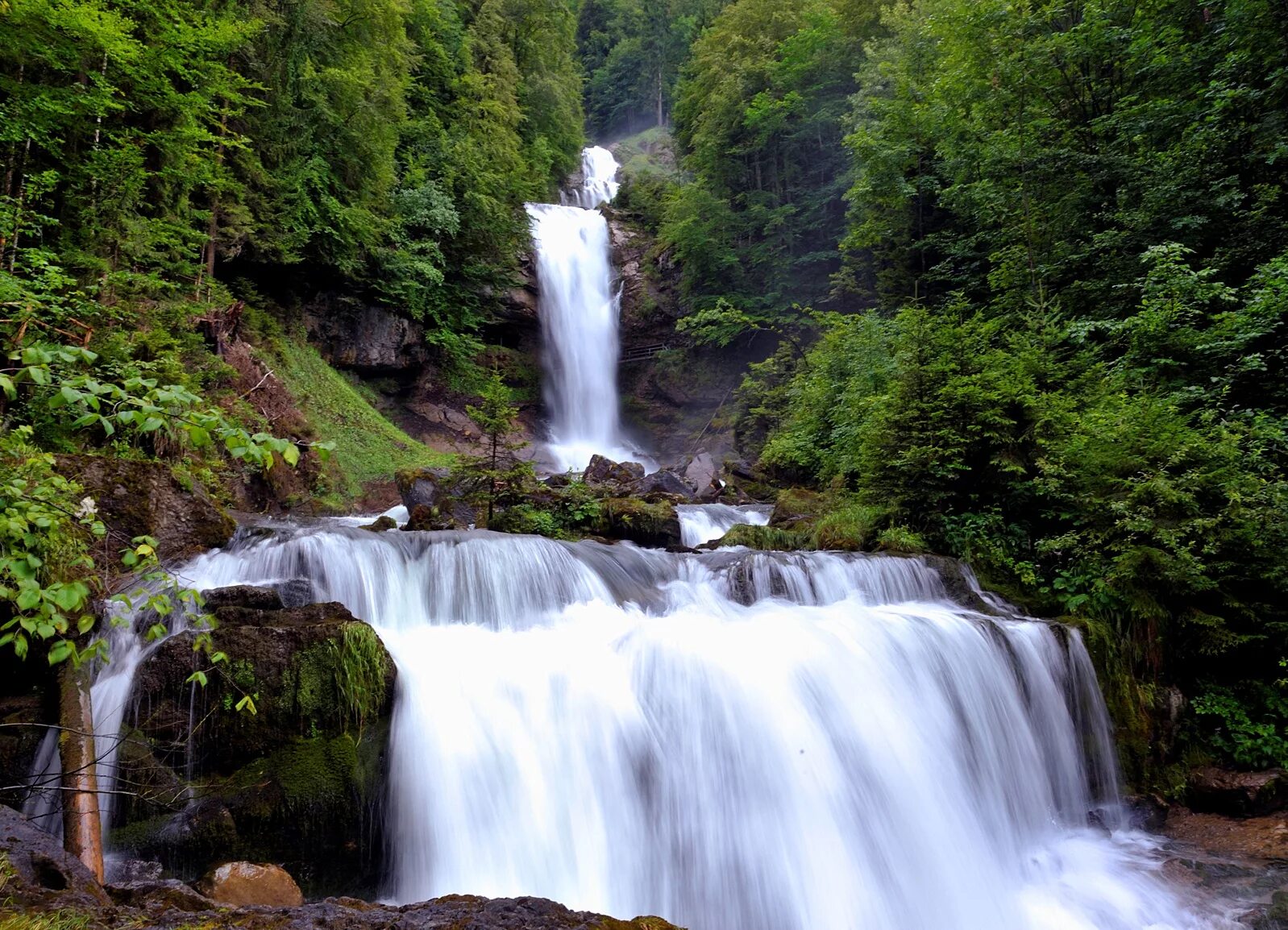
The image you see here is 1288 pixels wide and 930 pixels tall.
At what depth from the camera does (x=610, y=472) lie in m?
16.5

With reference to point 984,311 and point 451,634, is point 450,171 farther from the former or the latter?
point 451,634

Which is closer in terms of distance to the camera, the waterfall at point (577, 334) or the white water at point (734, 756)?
the white water at point (734, 756)

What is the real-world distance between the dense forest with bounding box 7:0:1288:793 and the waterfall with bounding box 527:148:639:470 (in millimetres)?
2878

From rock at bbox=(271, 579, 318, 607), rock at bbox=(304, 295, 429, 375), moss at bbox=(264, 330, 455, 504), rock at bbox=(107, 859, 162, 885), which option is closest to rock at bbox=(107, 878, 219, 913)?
rock at bbox=(107, 859, 162, 885)

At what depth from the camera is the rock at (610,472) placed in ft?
51.5

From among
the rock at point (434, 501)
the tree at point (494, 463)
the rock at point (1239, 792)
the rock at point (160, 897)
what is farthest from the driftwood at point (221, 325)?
the rock at point (1239, 792)

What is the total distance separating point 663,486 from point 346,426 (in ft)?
26.1

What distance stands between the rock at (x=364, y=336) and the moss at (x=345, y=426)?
2.72ft

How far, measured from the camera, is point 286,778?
4090 millimetres

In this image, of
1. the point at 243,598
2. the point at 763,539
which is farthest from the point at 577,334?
the point at 243,598

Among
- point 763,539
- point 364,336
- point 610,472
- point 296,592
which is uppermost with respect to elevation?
point 364,336

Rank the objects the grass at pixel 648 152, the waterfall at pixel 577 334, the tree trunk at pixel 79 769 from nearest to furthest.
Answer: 1. the tree trunk at pixel 79 769
2. the waterfall at pixel 577 334
3. the grass at pixel 648 152

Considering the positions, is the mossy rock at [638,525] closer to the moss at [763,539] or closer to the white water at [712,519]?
the white water at [712,519]

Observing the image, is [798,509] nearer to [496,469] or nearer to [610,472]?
[496,469]
